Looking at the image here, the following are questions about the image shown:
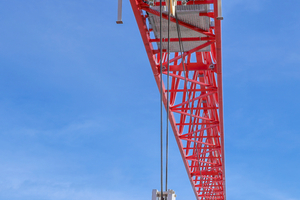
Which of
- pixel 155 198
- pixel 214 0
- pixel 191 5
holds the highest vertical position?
pixel 191 5

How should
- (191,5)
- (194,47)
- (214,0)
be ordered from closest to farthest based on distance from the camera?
(214,0) → (191,5) → (194,47)

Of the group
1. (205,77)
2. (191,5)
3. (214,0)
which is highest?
(205,77)

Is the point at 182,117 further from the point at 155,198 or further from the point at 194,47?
the point at 155,198

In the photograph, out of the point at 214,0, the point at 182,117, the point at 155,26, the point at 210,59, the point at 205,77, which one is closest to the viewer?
the point at 214,0

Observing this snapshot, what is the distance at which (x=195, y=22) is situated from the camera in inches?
617

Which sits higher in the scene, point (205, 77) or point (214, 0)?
point (205, 77)

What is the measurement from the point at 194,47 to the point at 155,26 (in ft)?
7.88

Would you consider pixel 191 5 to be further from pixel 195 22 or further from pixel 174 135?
pixel 174 135

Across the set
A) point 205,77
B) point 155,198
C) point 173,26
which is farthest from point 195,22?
point 155,198

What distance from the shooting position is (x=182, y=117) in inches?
977

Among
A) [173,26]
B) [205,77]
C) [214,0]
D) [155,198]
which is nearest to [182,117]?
[205,77]

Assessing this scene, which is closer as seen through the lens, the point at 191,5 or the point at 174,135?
the point at 191,5

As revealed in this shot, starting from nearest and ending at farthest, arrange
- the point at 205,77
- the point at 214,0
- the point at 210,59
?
the point at 214,0 < the point at 210,59 < the point at 205,77

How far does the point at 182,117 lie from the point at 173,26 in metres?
9.57
